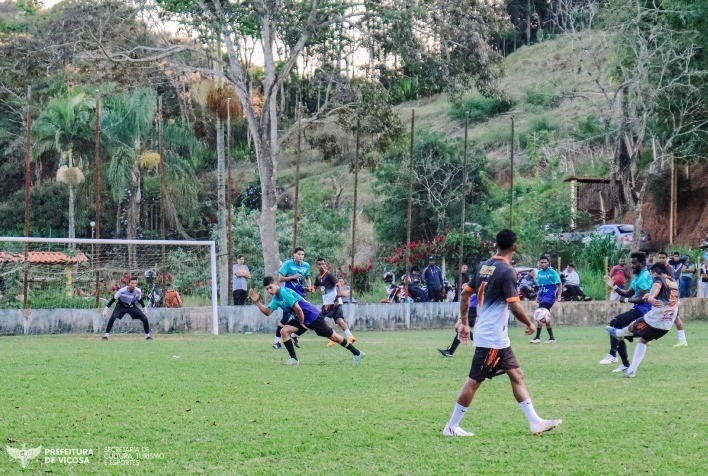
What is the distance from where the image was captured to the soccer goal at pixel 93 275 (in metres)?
27.9

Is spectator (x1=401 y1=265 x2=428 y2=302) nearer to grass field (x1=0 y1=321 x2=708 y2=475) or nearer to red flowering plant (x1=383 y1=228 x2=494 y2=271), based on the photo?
red flowering plant (x1=383 y1=228 x2=494 y2=271)

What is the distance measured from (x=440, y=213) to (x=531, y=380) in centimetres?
3231

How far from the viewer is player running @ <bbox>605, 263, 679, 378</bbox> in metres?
14.9

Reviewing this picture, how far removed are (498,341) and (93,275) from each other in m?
20.5

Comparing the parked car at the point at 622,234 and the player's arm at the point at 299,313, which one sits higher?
the parked car at the point at 622,234

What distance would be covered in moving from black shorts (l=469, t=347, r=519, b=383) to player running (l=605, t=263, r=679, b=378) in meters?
5.50

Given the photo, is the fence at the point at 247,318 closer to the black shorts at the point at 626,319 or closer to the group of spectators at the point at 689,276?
the group of spectators at the point at 689,276

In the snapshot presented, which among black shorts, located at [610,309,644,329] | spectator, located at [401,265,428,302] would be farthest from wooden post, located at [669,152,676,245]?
black shorts, located at [610,309,644,329]

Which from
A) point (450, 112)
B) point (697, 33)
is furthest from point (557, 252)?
point (450, 112)

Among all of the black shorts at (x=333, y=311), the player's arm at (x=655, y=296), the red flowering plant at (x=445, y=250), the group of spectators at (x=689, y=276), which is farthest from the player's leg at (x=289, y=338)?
the red flowering plant at (x=445, y=250)

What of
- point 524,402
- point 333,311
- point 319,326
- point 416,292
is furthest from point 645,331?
point 416,292

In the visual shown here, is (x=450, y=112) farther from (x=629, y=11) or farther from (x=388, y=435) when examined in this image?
(x=388, y=435)

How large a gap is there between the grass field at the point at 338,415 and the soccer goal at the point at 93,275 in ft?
30.1

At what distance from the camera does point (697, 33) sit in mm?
38500
